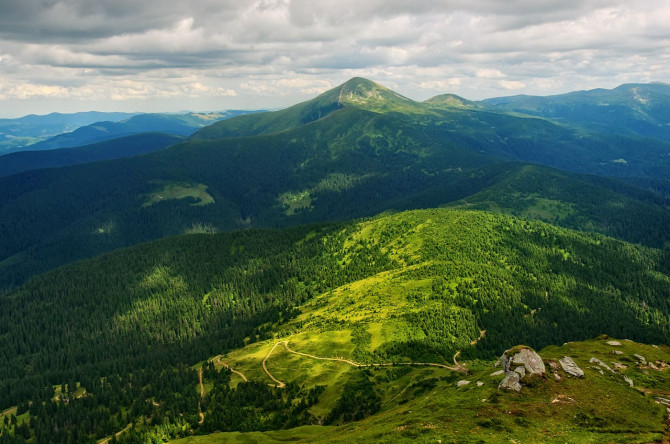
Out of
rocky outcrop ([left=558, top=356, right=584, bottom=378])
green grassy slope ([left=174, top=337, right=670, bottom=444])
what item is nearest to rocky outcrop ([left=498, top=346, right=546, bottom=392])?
green grassy slope ([left=174, top=337, right=670, bottom=444])

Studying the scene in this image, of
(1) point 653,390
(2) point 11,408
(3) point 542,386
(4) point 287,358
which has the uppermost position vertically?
(3) point 542,386

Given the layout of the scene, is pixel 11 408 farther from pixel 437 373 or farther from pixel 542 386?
pixel 542 386

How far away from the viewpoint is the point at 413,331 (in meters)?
197

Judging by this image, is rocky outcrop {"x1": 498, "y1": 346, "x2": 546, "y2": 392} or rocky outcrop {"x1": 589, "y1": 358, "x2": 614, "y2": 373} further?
rocky outcrop {"x1": 589, "y1": 358, "x2": 614, "y2": 373}

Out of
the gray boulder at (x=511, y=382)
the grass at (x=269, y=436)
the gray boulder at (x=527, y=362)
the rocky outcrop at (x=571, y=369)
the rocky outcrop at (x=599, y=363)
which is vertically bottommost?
the grass at (x=269, y=436)

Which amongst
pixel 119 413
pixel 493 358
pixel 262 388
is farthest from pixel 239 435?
pixel 493 358

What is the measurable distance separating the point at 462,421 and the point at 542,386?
2607 cm

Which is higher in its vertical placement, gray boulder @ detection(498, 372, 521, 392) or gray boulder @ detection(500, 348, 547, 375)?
gray boulder @ detection(500, 348, 547, 375)

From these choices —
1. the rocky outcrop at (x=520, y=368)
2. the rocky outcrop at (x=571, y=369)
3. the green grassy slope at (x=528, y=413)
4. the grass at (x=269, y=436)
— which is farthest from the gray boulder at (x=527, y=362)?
the grass at (x=269, y=436)

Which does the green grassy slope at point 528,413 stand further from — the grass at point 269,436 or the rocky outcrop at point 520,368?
the rocky outcrop at point 520,368

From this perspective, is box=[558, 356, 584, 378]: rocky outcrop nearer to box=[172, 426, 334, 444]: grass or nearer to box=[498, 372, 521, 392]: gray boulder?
box=[498, 372, 521, 392]: gray boulder

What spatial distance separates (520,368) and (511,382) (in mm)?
4768

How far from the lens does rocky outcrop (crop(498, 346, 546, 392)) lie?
108 meters

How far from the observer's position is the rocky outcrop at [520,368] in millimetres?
107500
